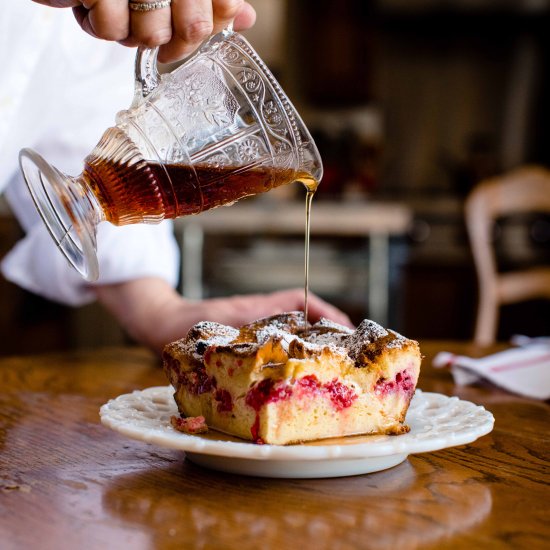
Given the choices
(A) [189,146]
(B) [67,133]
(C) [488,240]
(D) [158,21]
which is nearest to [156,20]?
(D) [158,21]

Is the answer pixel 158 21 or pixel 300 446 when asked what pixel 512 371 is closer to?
pixel 300 446

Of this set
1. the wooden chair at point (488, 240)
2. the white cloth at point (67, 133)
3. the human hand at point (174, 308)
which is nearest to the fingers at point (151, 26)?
the human hand at point (174, 308)

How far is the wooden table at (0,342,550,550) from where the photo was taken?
1.89 ft

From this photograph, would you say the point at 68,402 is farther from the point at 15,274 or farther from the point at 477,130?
the point at 477,130

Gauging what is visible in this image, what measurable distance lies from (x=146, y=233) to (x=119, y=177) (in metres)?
0.76

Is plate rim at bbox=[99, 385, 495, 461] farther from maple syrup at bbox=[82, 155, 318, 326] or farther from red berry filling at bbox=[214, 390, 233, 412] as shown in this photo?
maple syrup at bbox=[82, 155, 318, 326]

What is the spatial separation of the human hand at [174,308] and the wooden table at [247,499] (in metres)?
0.40

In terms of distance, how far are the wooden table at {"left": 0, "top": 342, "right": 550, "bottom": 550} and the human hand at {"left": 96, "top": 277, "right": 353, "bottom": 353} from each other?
40 cm

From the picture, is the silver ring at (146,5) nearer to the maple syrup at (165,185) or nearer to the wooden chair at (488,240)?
the maple syrup at (165,185)

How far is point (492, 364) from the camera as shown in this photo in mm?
1258

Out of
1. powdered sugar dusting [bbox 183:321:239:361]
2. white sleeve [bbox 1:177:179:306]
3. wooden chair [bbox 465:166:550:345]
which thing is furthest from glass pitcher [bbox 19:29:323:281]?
wooden chair [bbox 465:166:550:345]

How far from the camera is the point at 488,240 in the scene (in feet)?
8.84

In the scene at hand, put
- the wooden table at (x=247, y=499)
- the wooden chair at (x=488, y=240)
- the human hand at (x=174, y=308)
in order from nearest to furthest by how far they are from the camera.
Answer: the wooden table at (x=247, y=499)
the human hand at (x=174, y=308)
the wooden chair at (x=488, y=240)

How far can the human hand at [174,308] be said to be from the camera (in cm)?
131
